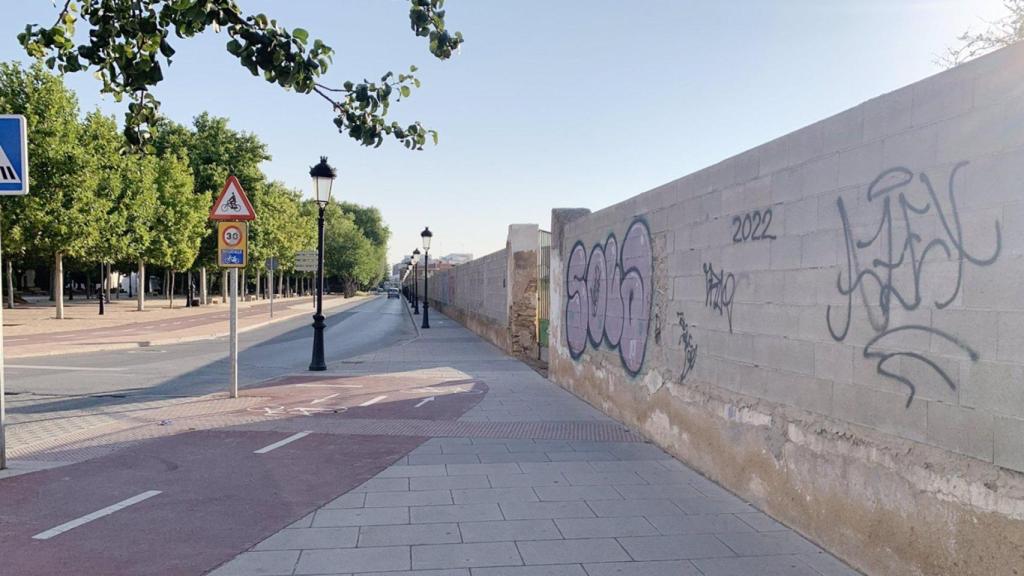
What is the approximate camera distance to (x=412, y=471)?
21.3 ft

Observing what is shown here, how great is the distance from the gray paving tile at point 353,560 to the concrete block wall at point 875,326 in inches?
109

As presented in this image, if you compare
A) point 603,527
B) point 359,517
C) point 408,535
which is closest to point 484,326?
point 359,517

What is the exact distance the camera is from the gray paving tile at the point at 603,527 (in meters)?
4.81

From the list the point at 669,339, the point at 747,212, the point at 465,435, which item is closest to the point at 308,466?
the point at 465,435

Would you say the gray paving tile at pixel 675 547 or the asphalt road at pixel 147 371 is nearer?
the gray paving tile at pixel 675 547

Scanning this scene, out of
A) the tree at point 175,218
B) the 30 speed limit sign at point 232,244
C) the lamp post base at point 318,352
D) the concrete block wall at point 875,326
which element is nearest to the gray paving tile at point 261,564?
the concrete block wall at point 875,326

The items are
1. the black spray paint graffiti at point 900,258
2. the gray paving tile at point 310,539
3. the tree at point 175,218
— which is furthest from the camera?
the tree at point 175,218

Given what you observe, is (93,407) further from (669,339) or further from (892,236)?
(892,236)

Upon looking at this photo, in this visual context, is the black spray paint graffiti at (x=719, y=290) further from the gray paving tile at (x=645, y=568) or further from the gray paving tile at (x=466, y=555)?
the gray paving tile at (x=466, y=555)

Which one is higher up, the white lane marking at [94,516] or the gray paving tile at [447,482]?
the white lane marking at [94,516]

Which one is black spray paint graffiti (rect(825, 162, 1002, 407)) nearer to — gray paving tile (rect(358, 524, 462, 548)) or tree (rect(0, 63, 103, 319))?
gray paving tile (rect(358, 524, 462, 548))

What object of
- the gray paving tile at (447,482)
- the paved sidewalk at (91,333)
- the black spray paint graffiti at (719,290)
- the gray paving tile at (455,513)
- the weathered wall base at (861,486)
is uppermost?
the black spray paint graffiti at (719,290)

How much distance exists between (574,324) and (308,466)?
563cm

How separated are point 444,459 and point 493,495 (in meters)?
1.35
